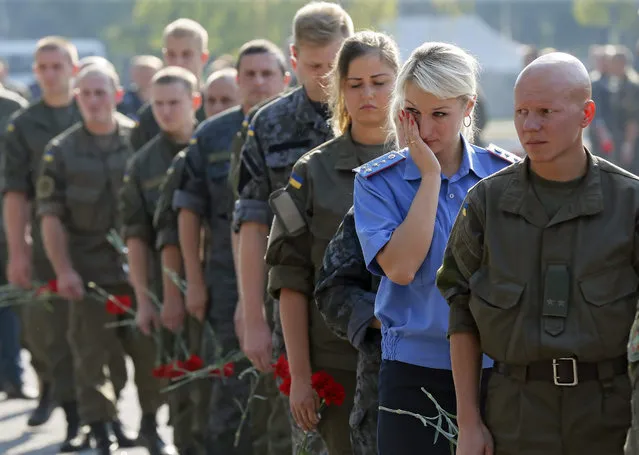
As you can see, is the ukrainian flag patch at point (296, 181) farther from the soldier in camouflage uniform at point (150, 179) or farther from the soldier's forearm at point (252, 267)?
the soldier in camouflage uniform at point (150, 179)

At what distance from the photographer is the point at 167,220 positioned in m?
8.50

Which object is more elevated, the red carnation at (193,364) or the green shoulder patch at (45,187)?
the green shoulder patch at (45,187)

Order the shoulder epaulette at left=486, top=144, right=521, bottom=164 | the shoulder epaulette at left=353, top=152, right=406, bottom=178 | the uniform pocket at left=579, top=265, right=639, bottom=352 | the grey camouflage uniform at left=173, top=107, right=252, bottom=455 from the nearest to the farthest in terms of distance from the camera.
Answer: the uniform pocket at left=579, top=265, right=639, bottom=352
the shoulder epaulette at left=353, top=152, right=406, bottom=178
the shoulder epaulette at left=486, top=144, right=521, bottom=164
the grey camouflage uniform at left=173, top=107, right=252, bottom=455

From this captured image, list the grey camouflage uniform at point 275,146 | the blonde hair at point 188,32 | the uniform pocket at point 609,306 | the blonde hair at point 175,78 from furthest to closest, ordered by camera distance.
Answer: the blonde hair at point 188,32 → the blonde hair at point 175,78 → the grey camouflage uniform at point 275,146 → the uniform pocket at point 609,306

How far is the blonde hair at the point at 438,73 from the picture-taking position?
4859 millimetres

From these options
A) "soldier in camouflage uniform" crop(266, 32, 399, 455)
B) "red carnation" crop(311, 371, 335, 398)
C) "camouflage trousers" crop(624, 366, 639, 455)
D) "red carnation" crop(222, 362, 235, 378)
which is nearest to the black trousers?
"red carnation" crop(311, 371, 335, 398)

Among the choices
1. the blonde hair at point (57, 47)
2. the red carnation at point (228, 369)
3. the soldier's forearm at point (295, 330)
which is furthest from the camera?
the blonde hair at point (57, 47)

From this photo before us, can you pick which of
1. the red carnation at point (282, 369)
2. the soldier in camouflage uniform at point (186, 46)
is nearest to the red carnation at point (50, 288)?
the soldier in camouflage uniform at point (186, 46)

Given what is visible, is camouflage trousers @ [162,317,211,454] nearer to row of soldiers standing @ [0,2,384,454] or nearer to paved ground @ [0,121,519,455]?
row of soldiers standing @ [0,2,384,454]

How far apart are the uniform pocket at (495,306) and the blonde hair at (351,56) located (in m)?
1.44

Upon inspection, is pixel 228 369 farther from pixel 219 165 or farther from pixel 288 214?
pixel 288 214

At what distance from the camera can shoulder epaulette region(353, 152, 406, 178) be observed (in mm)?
4961

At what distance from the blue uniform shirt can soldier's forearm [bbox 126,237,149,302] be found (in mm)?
4171

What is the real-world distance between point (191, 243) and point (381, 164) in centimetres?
327
